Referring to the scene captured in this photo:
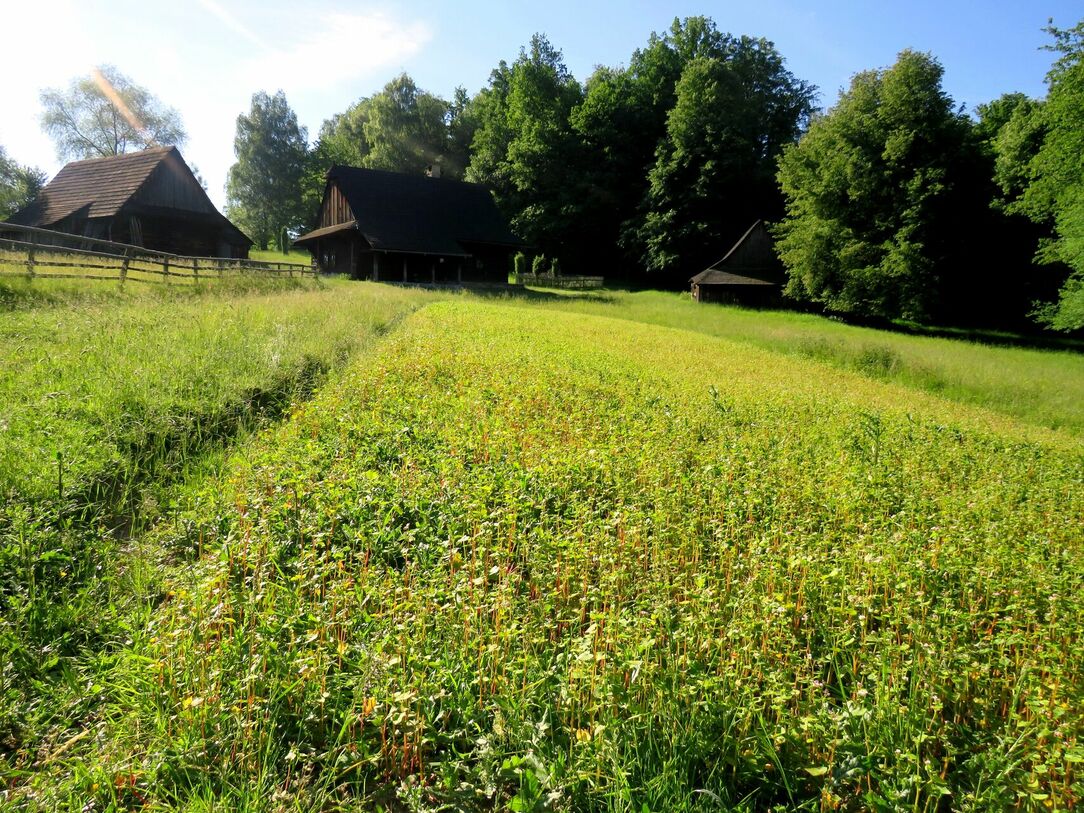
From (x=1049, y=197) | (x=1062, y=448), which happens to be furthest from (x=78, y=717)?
(x=1049, y=197)

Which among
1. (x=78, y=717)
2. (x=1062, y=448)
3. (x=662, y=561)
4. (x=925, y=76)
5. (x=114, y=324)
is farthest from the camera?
(x=925, y=76)

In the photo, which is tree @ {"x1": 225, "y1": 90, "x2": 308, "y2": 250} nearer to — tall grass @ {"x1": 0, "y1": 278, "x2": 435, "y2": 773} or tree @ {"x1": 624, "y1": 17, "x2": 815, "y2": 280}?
tree @ {"x1": 624, "y1": 17, "x2": 815, "y2": 280}

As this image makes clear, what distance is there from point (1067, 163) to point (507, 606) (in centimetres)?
3255

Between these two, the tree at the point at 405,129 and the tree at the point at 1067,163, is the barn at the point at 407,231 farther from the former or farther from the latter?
the tree at the point at 1067,163

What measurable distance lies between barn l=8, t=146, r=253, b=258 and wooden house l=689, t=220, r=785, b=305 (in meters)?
30.8

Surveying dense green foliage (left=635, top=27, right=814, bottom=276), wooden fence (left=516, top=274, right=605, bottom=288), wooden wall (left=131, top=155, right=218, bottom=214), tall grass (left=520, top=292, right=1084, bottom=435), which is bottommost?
tall grass (left=520, top=292, right=1084, bottom=435)

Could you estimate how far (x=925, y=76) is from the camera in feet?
105

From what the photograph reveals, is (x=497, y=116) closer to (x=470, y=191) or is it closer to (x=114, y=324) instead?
(x=470, y=191)

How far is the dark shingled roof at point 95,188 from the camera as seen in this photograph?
93.8 feet

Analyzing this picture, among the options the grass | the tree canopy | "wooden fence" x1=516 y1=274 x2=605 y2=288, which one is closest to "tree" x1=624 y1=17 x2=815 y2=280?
"wooden fence" x1=516 y1=274 x2=605 y2=288

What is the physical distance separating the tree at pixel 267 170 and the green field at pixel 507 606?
65.1 metres

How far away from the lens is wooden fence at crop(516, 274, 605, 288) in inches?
1833

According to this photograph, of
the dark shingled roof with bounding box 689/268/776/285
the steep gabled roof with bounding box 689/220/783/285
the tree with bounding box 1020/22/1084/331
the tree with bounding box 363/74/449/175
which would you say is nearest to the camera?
the tree with bounding box 1020/22/1084/331

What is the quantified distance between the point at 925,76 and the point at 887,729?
41.0m
